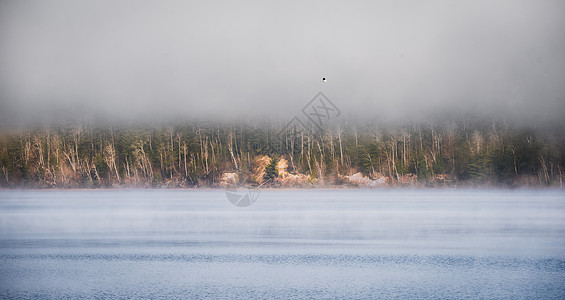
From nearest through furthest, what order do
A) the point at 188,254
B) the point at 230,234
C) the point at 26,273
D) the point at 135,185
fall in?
the point at 26,273 → the point at 188,254 → the point at 230,234 → the point at 135,185

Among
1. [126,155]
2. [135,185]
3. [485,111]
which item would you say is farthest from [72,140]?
[485,111]

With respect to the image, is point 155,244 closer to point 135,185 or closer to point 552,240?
point 552,240

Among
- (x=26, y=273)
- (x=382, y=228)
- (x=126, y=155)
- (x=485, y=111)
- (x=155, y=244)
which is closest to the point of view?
(x=26, y=273)

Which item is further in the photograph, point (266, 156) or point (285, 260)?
point (266, 156)

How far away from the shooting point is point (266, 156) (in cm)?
13725

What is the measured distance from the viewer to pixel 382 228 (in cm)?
2764

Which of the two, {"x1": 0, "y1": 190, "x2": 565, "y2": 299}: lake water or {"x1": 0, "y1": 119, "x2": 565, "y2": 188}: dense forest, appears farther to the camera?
{"x1": 0, "y1": 119, "x2": 565, "y2": 188}: dense forest

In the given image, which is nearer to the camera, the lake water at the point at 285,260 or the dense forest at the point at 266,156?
the lake water at the point at 285,260

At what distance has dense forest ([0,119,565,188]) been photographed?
12475 cm

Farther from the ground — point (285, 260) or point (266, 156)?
point (266, 156)

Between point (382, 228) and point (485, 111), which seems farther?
point (485, 111)

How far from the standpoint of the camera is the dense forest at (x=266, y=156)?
125 m

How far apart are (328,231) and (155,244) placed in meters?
8.61

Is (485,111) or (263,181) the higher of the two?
(485,111)
